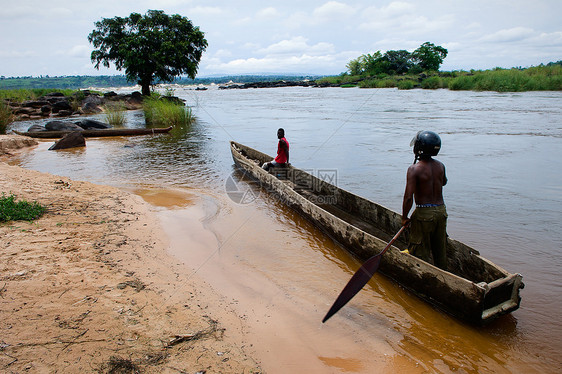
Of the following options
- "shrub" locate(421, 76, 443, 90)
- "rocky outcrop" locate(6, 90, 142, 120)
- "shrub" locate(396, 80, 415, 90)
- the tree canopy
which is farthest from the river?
the tree canopy

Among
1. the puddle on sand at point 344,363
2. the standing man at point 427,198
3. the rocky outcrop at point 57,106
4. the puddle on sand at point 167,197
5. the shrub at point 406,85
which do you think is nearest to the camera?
the puddle on sand at point 344,363

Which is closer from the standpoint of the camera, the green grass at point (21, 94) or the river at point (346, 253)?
the river at point (346, 253)

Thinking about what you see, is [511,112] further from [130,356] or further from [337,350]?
[130,356]

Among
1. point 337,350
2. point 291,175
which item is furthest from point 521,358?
point 291,175

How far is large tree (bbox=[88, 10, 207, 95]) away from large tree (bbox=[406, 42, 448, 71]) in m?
43.3

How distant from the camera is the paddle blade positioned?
316cm

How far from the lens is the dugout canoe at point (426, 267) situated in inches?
120

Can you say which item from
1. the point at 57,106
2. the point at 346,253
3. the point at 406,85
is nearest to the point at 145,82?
the point at 57,106

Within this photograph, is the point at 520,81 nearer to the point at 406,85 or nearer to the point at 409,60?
the point at 406,85

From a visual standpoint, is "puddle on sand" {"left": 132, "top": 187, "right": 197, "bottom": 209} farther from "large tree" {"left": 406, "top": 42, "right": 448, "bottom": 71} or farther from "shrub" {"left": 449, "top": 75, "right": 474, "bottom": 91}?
"large tree" {"left": 406, "top": 42, "right": 448, "bottom": 71}

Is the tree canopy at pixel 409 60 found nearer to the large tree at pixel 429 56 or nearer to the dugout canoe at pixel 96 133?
the large tree at pixel 429 56

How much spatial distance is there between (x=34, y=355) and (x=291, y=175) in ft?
20.2

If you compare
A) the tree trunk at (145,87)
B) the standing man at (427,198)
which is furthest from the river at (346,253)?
the tree trunk at (145,87)

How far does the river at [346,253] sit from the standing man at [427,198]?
0.64 meters
